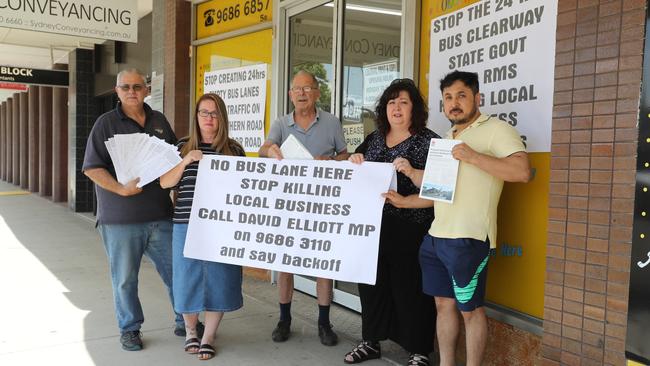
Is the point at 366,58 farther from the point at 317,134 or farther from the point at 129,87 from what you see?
the point at 129,87

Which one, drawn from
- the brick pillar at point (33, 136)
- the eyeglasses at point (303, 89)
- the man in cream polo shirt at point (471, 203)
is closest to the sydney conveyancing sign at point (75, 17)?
the eyeglasses at point (303, 89)

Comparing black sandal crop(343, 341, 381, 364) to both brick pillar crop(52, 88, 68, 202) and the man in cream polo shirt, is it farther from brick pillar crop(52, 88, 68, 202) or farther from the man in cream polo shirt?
brick pillar crop(52, 88, 68, 202)

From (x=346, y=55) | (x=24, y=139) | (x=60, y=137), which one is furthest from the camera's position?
(x=24, y=139)

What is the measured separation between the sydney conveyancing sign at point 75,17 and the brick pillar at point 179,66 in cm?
49

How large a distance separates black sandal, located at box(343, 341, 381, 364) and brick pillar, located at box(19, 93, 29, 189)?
18.6m

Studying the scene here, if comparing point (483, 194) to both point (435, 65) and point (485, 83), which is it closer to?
point (485, 83)

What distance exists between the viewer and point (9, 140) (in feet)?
77.6

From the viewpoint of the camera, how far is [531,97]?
10.4 feet

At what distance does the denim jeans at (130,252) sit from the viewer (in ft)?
12.0

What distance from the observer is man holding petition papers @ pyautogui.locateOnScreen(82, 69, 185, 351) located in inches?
141

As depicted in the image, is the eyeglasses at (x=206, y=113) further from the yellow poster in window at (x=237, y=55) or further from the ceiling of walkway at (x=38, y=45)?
the ceiling of walkway at (x=38, y=45)

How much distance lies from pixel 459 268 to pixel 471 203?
1.08 feet

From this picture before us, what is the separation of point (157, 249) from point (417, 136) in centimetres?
195

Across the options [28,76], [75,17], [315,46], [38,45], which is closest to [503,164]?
[315,46]
